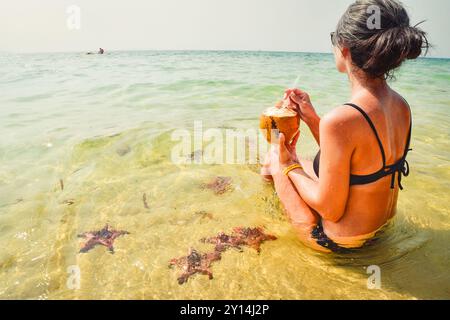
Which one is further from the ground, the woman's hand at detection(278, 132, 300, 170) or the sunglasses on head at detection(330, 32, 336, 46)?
the sunglasses on head at detection(330, 32, 336, 46)

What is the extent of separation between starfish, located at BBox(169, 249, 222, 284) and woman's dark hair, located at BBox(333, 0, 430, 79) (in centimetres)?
220

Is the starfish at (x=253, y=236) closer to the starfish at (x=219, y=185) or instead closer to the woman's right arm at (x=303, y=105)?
the starfish at (x=219, y=185)

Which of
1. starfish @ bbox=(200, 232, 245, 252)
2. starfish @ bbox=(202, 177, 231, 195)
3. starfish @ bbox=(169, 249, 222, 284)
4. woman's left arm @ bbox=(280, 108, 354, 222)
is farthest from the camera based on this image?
starfish @ bbox=(202, 177, 231, 195)

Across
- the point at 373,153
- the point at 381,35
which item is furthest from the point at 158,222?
the point at 381,35

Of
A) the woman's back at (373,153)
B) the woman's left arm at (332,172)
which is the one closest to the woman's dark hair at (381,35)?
the woman's back at (373,153)

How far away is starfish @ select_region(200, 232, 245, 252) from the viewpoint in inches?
132

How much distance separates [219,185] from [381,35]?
125 inches

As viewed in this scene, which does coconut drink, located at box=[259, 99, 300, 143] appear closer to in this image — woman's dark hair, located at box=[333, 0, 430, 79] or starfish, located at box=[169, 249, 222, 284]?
woman's dark hair, located at box=[333, 0, 430, 79]

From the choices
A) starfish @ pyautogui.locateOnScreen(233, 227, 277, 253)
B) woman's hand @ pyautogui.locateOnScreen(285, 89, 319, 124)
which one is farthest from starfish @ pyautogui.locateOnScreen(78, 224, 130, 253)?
woman's hand @ pyautogui.locateOnScreen(285, 89, 319, 124)

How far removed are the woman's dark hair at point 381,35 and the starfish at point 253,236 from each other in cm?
201

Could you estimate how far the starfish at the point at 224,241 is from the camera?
3346mm

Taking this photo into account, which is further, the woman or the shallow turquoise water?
the shallow turquoise water

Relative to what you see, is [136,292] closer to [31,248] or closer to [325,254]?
[31,248]
